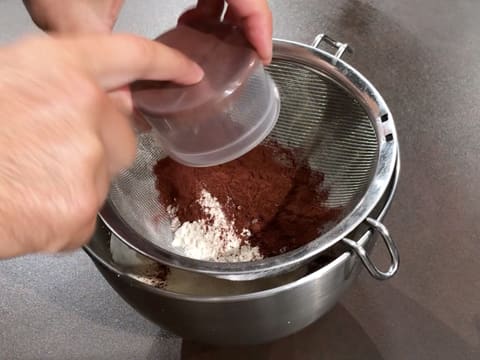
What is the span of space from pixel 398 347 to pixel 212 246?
1.09 feet

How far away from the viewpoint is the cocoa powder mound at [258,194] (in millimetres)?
819

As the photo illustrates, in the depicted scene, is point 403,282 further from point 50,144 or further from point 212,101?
point 50,144

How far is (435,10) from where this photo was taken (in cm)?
131

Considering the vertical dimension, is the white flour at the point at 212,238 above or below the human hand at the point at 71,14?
below

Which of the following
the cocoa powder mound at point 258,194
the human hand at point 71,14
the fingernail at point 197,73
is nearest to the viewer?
the fingernail at point 197,73

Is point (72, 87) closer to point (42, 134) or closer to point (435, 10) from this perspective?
point (42, 134)

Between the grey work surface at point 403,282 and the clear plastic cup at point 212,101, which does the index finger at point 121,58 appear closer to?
the clear plastic cup at point 212,101

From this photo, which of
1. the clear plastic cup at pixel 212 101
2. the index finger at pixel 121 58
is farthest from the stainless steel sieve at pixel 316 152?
the index finger at pixel 121 58

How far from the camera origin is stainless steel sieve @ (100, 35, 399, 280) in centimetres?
69

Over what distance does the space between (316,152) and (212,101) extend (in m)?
0.35

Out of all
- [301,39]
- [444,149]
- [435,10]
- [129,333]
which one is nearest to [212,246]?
[129,333]

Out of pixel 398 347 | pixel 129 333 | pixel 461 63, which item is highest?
pixel 461 63

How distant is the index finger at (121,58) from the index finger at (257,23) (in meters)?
0.12

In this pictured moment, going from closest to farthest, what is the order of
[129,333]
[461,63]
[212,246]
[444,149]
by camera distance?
[212,246]
[129,333]
[444,149]
[461,63]
